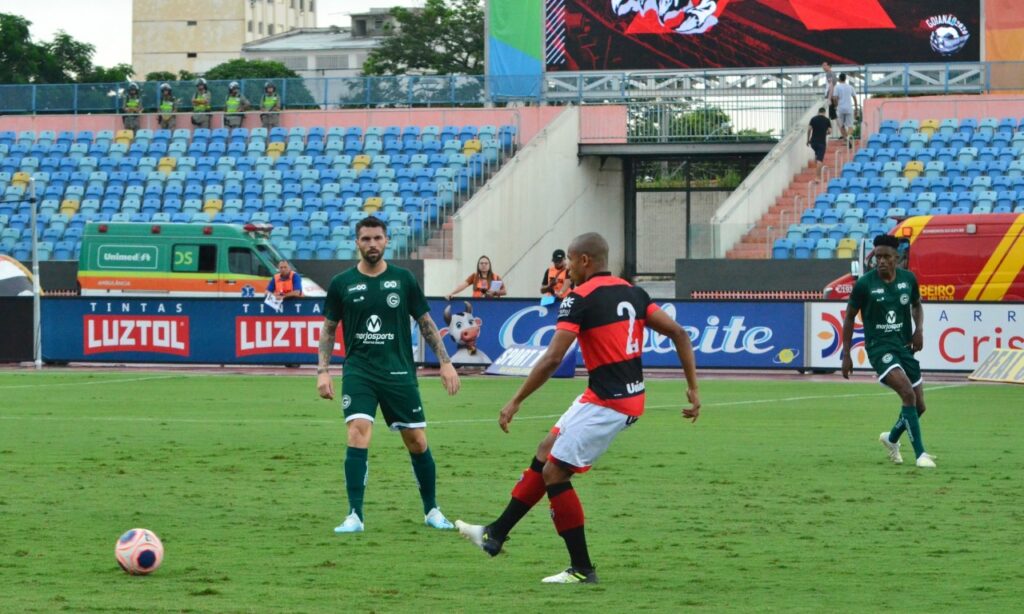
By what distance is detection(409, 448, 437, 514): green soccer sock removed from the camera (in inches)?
446

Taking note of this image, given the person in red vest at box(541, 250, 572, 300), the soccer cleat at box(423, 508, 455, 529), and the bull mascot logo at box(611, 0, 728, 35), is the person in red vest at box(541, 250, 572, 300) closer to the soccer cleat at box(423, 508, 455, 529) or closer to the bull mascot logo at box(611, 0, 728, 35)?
the soccer cleat at box(423, 508, 455, 529)

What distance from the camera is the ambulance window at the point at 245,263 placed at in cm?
3591

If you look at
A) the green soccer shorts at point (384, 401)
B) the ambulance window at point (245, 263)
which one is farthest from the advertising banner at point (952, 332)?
the green soccer shorts at point (384, 401)

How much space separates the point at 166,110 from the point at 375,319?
3861 cm

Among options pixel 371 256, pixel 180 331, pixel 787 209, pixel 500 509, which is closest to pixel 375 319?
pixel 371 256

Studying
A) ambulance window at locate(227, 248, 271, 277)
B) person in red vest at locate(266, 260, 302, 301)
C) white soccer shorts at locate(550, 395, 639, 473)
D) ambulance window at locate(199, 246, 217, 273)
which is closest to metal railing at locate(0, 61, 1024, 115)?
ambulance window at locate(227, 248, 271, 277)

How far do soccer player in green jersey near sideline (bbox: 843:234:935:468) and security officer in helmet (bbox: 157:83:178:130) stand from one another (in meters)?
36.0

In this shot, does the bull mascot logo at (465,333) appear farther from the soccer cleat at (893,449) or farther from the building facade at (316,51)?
the building facade at (316,51)

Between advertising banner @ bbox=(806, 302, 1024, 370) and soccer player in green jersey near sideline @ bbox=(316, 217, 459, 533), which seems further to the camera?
advertising banner @ bbox=(806, 302, 1024, 370)

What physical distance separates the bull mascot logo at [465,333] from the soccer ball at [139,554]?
18785 millimetres

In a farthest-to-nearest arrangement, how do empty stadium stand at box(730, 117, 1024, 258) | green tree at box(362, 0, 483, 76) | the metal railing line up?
1. green tree at box(362, 0, 483, 76)
2. the metal railing
3. empty stadium stand at box(730, 117, 1024, 258)

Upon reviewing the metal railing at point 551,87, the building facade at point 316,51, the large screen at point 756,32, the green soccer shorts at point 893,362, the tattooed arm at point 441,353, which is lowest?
the green soccer shorts at point 893,362

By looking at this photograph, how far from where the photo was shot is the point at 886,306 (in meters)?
15.1

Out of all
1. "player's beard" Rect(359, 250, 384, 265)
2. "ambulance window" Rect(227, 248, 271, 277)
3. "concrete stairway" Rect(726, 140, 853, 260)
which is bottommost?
"ambulance window" Rect(227, 248, 271, 277)
